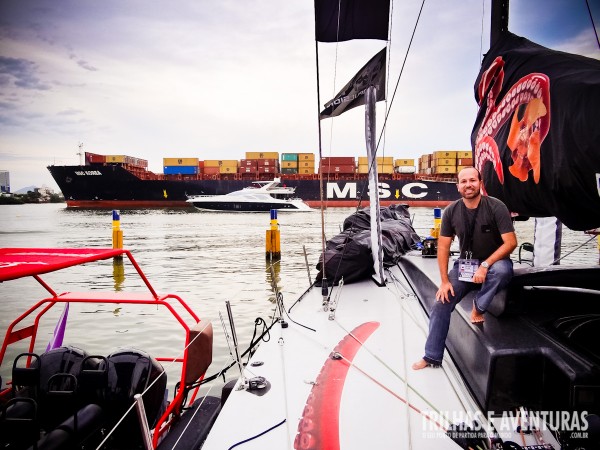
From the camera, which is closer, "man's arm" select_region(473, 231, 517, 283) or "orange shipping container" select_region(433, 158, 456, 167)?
"man's arm" select_region(473, 231, 517, 283)

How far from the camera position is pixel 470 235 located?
2.90m

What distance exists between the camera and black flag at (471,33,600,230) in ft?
5.62

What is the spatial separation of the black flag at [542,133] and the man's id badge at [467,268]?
0.50 metres

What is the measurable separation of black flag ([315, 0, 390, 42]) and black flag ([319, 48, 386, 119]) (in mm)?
451

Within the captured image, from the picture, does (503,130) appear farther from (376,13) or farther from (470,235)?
(376,13)

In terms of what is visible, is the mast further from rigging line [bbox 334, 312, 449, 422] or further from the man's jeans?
rigging line [bbox 334, 312, 449, 422]

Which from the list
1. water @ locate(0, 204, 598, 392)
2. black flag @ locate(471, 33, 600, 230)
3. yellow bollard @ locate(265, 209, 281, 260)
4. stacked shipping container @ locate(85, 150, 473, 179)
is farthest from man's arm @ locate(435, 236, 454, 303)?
stacked shipping container @ locate(85, 150, 473, 179)

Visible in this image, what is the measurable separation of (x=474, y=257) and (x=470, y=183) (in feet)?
2.03

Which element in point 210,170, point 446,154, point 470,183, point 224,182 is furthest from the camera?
point 210,170

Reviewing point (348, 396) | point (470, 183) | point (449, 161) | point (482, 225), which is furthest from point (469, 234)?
point (449, 161)

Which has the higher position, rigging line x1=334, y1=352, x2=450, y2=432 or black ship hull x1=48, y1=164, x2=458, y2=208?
black ship hull x1=48, y1=164, x2=458, y2=208

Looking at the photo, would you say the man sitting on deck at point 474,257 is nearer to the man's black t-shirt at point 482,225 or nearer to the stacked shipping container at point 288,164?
the man's black t-shirt at point 482,225

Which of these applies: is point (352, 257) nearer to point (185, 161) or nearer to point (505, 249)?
point (505, 249)

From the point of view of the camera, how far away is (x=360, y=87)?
5.16 m
